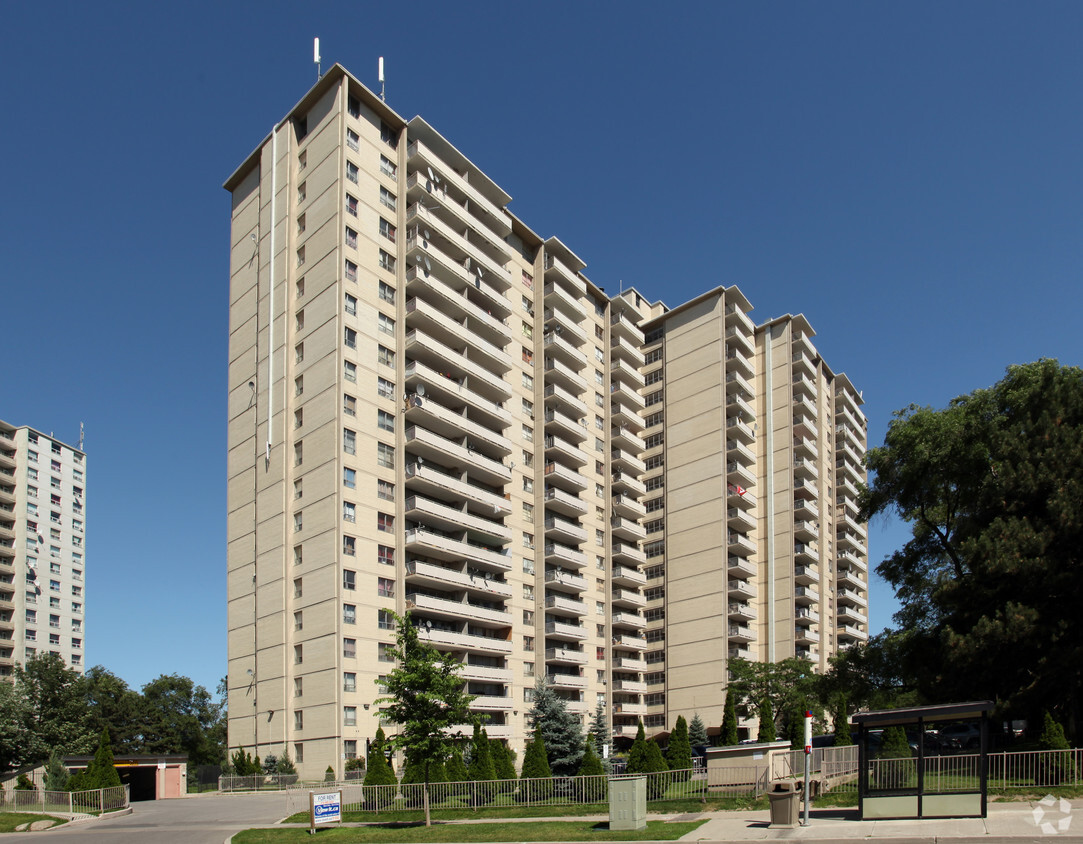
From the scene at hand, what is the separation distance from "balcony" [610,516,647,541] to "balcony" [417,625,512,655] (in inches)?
838

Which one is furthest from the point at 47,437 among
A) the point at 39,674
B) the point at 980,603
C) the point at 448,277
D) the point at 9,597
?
the point at 980,603

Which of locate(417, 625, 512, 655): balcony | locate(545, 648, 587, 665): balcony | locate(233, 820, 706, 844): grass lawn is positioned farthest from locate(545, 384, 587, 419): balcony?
locate(233, 820, 706, 844): grass lawn

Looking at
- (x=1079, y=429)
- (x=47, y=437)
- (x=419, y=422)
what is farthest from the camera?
(x=47, y=437)

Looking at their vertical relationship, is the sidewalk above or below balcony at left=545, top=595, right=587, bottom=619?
below

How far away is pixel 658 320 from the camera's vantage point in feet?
327

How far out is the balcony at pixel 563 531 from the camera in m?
77.9

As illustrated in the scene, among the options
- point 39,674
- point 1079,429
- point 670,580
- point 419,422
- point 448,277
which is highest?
point 448,277

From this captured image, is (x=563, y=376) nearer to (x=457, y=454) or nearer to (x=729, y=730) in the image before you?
(x=457, y=454)

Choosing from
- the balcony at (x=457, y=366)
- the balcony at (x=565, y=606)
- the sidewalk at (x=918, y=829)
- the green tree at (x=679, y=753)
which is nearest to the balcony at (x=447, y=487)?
the balcony at (x=457, y=366)

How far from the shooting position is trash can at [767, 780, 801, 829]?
24266 millimetres

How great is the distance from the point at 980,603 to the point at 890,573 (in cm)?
1388

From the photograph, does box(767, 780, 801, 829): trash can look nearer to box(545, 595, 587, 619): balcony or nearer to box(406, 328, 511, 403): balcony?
box(406, 328, 511, 403): balcony

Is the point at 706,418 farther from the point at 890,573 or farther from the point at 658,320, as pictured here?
the point at 890,573

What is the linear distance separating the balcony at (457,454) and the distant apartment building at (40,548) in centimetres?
7925
